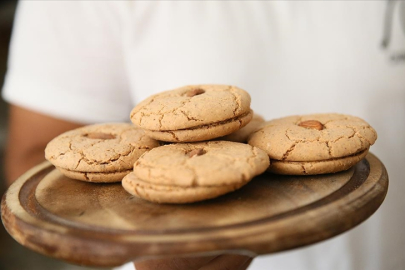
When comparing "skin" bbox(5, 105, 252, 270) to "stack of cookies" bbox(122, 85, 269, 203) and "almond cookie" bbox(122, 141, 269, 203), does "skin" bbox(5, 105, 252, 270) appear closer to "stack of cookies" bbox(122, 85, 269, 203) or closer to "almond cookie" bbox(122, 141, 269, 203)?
"stack of cookies" bbox(122, 85, 269, 203)

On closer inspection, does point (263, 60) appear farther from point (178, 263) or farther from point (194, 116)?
point (178, 263)

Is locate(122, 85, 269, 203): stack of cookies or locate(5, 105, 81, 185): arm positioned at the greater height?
locate(122, 85, 269, 203): stack of cookies

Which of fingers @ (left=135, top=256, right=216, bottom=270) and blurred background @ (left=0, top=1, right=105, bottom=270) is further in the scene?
blurred background @ (left=0, top=1, right=105, bottom=270)

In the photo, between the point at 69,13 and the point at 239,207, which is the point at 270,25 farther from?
the point at 239,207

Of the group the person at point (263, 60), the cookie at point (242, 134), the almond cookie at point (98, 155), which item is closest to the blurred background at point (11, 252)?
the person at point (263, 60)

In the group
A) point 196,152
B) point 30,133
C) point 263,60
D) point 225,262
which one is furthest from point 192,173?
point 30,133

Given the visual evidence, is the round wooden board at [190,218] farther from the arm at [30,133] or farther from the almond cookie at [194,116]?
the arm at [30,133]

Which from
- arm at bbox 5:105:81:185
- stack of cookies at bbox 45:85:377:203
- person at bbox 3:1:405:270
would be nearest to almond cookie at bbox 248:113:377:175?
stack of cookies at bbox 45:85:377:203
